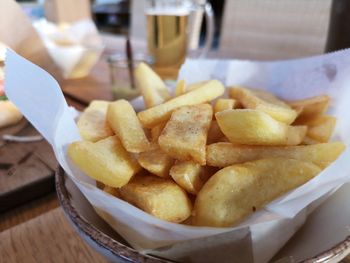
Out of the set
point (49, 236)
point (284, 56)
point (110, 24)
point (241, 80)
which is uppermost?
point (241, 80)

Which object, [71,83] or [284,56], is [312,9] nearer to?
[284,56]

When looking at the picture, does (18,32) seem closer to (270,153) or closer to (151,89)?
(151,89)

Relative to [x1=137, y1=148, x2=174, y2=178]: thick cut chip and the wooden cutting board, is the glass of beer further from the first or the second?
[x1=137, y1=148, x2=174, y2=178]: thick cut chip

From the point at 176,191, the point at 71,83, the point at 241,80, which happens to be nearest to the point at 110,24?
the point at 71,83

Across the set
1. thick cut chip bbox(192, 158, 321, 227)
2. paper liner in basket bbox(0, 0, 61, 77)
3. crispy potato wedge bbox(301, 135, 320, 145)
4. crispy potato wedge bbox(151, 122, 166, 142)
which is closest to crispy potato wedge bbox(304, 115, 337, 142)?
crispy potato wedge bbox(301, 135, 320, 145)

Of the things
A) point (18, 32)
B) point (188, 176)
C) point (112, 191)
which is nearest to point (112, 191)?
point (112, 191)

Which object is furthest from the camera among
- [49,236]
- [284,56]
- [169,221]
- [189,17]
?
[284,56]

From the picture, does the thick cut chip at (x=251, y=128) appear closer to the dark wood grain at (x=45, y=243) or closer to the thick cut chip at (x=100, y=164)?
the thick cut chip at (x=100, y=164)
